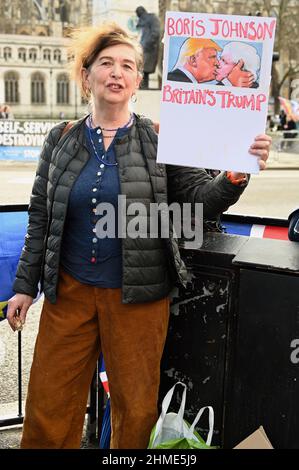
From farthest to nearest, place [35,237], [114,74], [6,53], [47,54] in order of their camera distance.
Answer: [47,54] < [6,53] < [35,237] < [114,74]

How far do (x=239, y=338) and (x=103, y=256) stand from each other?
0.62 meters

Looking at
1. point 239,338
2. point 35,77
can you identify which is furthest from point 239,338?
point 35,77

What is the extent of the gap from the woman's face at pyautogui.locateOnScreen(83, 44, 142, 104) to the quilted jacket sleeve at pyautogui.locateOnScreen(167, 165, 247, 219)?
1.16 feet

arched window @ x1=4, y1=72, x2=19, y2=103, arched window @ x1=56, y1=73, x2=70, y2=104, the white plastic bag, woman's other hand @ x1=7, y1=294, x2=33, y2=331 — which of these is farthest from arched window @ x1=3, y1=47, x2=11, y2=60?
the white plastic bag

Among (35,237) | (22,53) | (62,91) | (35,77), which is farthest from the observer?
(22,53)

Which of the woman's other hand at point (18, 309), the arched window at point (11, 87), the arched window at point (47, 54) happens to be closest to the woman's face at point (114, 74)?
the woman's other hand at point (18, 309)

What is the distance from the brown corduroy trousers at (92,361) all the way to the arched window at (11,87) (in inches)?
2963

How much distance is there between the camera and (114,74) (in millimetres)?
2283

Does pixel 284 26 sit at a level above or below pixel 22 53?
above

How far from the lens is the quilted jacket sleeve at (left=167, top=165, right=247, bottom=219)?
2.28m

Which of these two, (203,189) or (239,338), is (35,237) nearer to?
(203,189)

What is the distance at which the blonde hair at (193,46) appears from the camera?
7.00 feet

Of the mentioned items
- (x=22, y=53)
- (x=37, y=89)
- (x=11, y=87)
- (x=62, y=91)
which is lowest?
(x=62, y=91)

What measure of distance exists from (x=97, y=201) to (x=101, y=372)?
137cm
